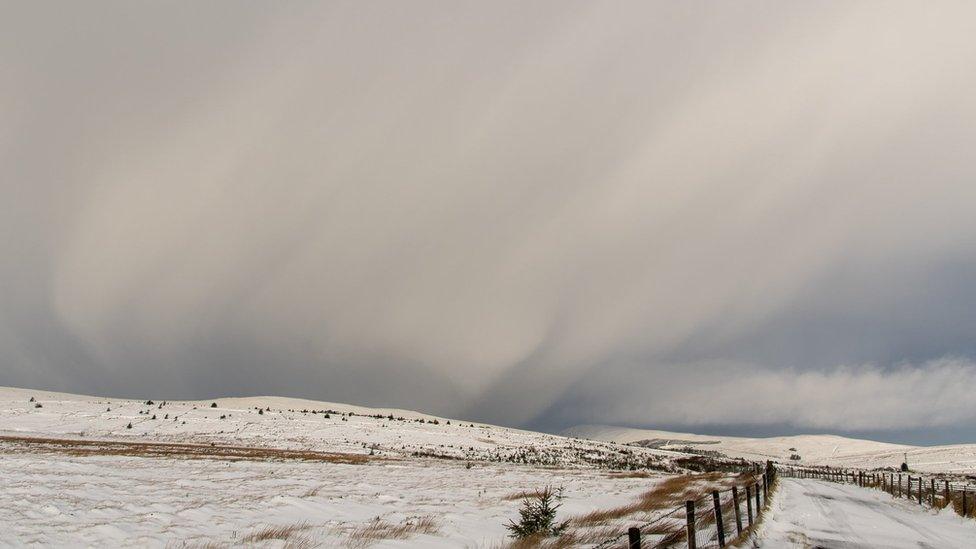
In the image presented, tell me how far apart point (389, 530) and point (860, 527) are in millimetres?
16601

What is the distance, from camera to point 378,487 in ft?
103

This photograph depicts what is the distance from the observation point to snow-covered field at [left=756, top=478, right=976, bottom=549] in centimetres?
1705

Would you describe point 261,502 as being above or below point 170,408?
below

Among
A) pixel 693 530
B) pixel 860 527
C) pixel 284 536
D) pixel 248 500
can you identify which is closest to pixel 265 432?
pixel 248 500

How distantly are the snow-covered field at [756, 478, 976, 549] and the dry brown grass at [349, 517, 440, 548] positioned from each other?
9829 millimetres

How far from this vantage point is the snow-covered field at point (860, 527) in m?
17.0

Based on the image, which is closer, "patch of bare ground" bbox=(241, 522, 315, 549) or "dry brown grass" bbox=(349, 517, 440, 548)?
"patch of bare ground" bbox=(241, 522, 315, 549)

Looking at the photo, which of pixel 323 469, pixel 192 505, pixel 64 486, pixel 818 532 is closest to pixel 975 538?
pixel 818 532

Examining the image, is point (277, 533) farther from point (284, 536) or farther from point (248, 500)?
point (248, 500)

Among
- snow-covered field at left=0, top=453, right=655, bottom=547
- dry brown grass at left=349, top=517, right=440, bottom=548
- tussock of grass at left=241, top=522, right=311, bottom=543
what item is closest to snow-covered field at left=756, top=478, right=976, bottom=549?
snow-covered field at left=0, top=453, right=655, bottom=547

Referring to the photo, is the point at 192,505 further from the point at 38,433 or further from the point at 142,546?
the point at 38,433

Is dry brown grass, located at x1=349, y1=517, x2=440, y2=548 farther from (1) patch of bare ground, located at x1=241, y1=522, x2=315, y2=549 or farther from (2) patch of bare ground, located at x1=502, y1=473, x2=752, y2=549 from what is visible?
(2) patch of bare ground, located at x1=502, y1=473, x2=752, y2=549

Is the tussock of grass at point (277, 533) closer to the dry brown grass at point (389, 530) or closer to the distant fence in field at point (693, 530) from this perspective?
the dry brown grass at point (389, 530)

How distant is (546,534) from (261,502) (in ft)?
38.4
